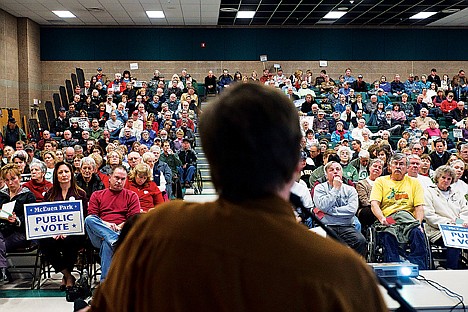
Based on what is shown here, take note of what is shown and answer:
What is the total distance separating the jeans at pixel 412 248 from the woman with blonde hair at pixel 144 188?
2350mm

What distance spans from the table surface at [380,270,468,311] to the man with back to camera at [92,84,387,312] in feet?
5.75

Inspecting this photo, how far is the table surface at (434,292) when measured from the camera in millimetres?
2840

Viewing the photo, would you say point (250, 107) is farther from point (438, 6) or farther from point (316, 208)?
point (438, 6)

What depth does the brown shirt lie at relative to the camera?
2.99 feet

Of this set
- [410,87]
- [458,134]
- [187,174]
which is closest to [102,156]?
[187,174]

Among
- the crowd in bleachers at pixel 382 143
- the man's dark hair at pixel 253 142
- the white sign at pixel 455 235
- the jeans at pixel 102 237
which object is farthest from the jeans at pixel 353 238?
the man's dark hair at pixel 253 142

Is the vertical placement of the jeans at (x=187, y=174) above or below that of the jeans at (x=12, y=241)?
above

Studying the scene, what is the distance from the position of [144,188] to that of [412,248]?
2.81 metres

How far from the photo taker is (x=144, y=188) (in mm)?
6250

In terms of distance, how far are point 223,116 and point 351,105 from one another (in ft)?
49.3

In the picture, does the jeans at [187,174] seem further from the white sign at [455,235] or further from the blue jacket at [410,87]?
the blue jacket at [410,87]

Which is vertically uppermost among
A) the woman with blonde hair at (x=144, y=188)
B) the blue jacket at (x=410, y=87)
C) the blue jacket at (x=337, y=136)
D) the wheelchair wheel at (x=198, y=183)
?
the blue jacket at (x=410, y=87)

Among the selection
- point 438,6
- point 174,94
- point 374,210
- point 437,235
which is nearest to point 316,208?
point 374,210

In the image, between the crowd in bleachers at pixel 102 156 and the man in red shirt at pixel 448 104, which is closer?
the crowd in bleachers at pixel 102 156
